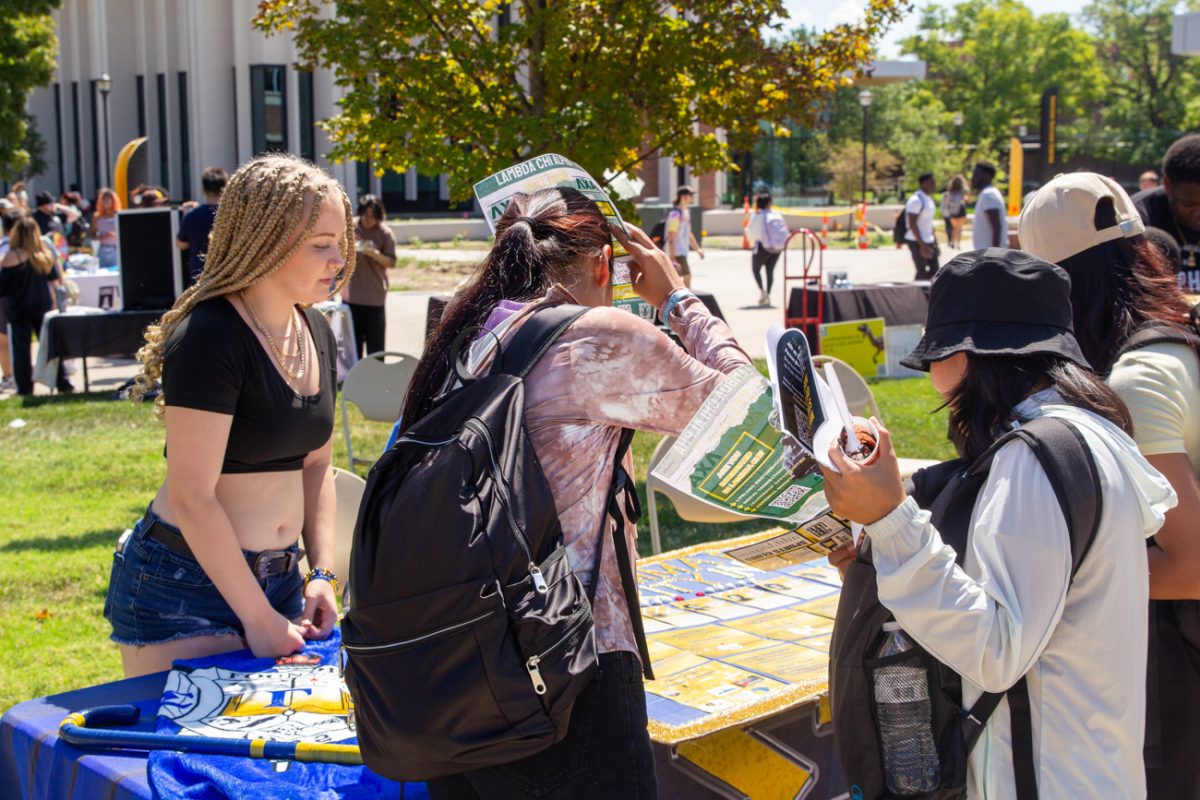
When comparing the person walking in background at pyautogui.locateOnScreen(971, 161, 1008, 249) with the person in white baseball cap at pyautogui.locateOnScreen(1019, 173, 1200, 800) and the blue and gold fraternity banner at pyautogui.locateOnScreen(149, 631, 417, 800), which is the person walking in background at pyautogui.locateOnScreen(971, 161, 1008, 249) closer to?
the person in white baseball cap at pyautogui.locateOnScreen(1019, 173, 1200, 800)

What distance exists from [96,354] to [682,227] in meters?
8.89

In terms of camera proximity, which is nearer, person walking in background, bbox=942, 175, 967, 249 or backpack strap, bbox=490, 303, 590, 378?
backpack strap, bbox=490, 303, 590, 378

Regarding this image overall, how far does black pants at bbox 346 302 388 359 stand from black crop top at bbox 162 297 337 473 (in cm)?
885

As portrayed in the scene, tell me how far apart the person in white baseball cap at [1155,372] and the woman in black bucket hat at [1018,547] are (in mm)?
305

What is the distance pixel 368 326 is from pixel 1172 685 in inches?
391

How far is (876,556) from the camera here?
1.79 meters

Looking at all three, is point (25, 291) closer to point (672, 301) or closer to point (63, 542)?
point (63, 542)

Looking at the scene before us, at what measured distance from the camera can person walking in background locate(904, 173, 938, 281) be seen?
1731 centimetres

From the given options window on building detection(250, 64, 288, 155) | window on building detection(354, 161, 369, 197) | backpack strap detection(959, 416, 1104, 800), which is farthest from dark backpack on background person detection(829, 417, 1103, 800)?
window on building detection(354, 161, 369, 197)

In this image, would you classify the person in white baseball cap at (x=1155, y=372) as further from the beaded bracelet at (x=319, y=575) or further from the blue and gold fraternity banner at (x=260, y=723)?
the beaded bracelet at (x=319, y=575)

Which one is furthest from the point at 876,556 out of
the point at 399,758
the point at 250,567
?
the point at 250,567

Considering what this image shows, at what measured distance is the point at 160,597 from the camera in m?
2.69

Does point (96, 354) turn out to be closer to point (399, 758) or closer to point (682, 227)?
point (682, 227)

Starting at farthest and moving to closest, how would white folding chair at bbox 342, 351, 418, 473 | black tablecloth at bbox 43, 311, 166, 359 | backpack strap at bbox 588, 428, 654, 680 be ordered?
black tablecloth at bbox 43, 311, 166, 359 < white folding chair at bbox 342, 351, 418, 473 < backpack strap at bbox 588, 428, 654, 680
